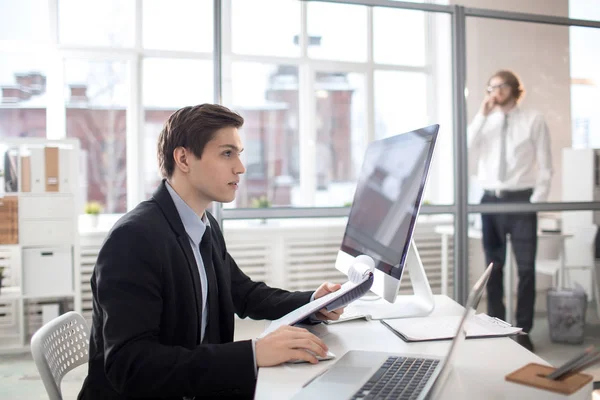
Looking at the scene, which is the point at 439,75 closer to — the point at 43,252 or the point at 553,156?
the point at 553,156

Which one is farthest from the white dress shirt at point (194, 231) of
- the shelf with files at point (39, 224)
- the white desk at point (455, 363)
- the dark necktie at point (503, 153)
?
the shelf with files at point (39, 224)

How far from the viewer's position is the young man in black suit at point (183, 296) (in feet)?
3.17

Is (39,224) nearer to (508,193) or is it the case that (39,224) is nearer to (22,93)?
(22,93)

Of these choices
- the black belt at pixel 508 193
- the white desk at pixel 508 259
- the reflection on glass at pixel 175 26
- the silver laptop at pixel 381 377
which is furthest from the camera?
the reflection on glass at pixel 175 26

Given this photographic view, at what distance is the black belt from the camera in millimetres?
3020

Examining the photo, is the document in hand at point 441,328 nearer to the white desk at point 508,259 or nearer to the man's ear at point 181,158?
the man's ear at point 181,158

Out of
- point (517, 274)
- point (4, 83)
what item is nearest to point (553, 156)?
point (517, 274)

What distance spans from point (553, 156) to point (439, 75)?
Result: 1014 millimetres

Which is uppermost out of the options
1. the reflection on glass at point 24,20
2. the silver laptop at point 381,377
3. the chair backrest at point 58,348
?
the reflection on glass at point 24,20

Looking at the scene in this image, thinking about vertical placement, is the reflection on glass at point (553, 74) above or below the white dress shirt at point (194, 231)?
above

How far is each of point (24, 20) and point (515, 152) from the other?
3789 millimetres

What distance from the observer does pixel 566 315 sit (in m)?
3.16

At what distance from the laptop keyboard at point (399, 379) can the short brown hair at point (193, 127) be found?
685mm

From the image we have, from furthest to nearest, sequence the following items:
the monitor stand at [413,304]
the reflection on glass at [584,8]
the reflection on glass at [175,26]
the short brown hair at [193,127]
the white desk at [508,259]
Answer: the reflection on glass at [175,26], the reflection on glass at [584,8], the white desk at [508,259], the monitor stand at [413,304], the short brown hair at [193,127]
